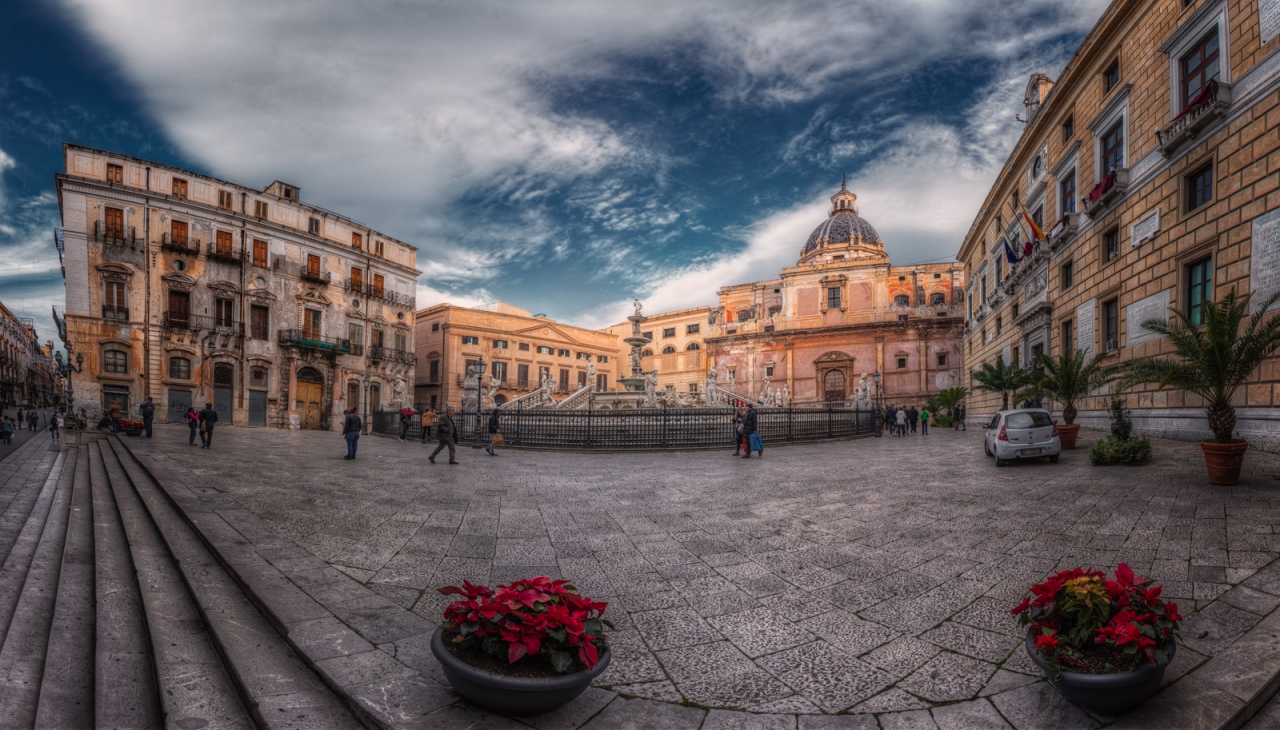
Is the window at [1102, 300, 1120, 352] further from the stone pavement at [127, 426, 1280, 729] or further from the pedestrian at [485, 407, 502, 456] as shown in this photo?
the pedestrian at [485, 407, 502, 456]

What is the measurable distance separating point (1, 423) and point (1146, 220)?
32.2 meters

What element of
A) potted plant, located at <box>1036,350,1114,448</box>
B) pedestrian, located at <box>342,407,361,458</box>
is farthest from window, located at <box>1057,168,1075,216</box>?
pedestrian, located at <box>342,407,361,458</box>

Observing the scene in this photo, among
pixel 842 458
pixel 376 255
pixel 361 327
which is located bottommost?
pixel 842 458

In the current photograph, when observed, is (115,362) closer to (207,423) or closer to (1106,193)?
(207,423)

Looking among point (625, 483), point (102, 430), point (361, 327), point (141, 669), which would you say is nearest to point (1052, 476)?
point (625, 483)

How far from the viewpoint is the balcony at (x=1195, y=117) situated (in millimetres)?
11078

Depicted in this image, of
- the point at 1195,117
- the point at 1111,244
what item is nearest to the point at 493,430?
the point at 1195,117

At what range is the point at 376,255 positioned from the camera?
38156 millimetres

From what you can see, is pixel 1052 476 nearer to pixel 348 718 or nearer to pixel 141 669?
pixel 348 718

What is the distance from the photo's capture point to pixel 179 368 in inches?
1145

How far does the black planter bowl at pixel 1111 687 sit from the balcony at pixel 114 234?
36.8m

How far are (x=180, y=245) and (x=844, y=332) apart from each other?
4309 centimetres

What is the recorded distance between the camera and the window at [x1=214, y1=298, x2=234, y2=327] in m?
30.6

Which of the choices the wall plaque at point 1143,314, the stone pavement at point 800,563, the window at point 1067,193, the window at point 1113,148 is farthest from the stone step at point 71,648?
the window at point 1067,193
